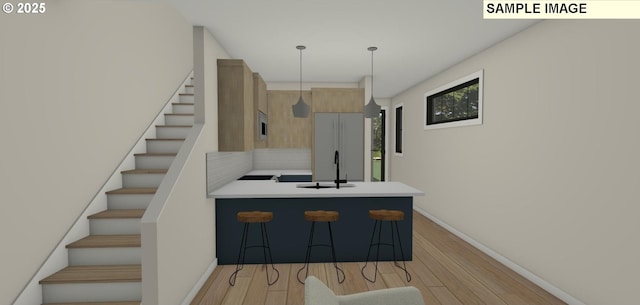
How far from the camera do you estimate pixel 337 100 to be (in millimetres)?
5996

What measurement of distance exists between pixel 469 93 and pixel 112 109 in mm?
5154

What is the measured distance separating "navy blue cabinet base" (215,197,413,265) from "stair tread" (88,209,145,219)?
2.93ft

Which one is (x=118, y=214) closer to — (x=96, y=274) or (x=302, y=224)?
(x=96, y=274)

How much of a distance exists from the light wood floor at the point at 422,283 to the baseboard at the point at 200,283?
0.04 m

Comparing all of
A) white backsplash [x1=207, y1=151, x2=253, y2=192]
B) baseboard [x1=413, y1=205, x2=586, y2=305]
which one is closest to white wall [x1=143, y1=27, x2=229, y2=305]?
white backsplash [x1=207, y1=151, x2=253, y2=192]

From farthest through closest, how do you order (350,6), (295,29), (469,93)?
(469,93) < (295,29) < (350,6)

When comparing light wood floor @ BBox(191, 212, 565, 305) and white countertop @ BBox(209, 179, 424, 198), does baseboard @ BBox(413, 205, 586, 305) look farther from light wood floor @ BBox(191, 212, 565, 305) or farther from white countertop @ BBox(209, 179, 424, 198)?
white countertop @ BBox(209, 179, 424, 198)

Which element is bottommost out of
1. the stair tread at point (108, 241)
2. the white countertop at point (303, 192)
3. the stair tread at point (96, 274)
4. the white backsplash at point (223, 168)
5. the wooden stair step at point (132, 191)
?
the stair tread at point (96, 274)

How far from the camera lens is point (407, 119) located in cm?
766

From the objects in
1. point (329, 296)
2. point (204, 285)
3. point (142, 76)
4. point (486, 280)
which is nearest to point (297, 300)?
point (204, 285)

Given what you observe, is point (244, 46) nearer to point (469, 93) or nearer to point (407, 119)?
point (469, 93)

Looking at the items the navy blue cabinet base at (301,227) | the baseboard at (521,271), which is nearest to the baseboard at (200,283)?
the navy blue cabinet base at (301,227)

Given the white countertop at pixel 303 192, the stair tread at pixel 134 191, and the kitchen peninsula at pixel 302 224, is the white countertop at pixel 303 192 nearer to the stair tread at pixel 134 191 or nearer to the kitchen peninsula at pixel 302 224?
the kitchen peninsula at pixel 302 224

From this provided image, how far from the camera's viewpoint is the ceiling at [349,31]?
3.01 meters
